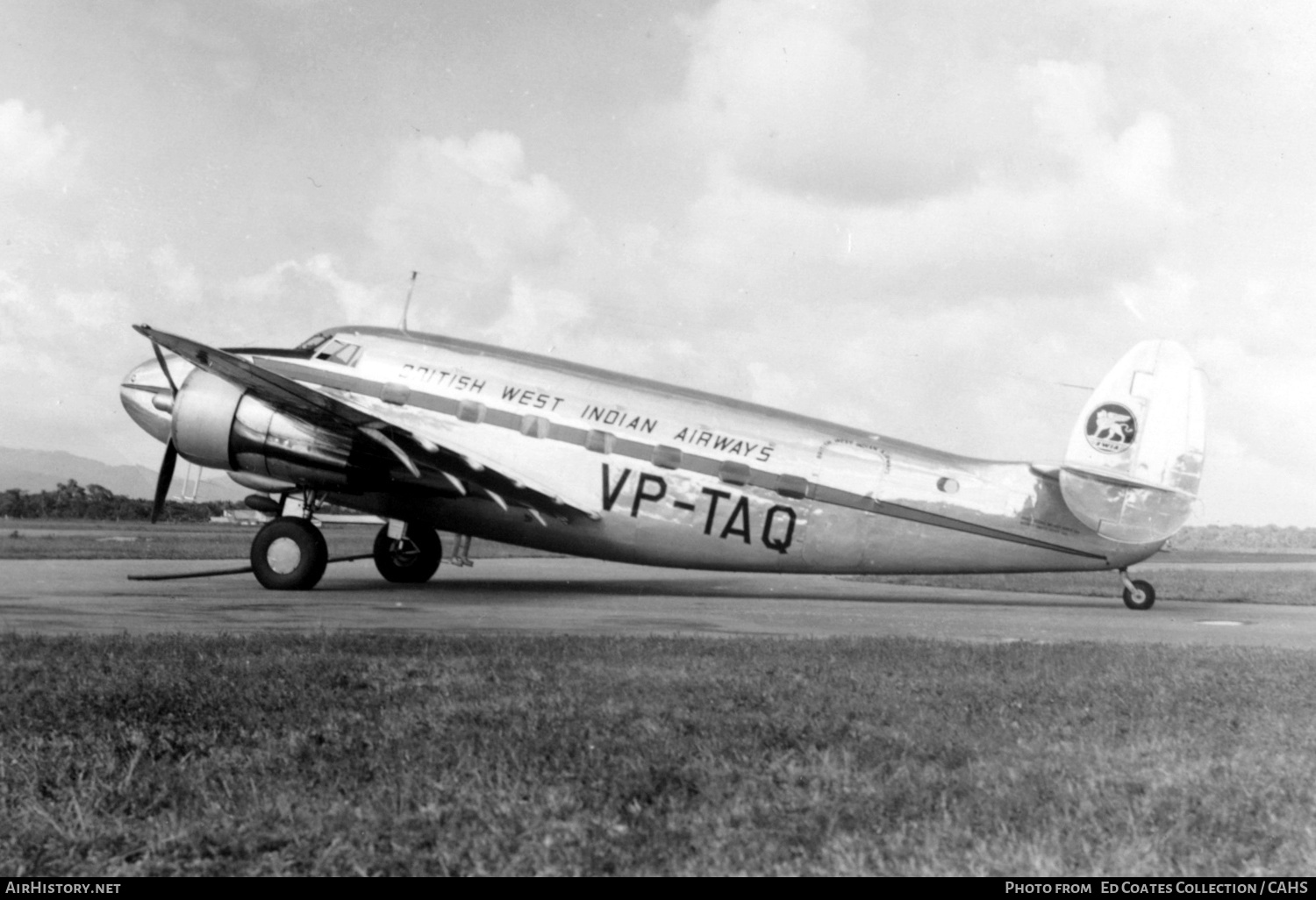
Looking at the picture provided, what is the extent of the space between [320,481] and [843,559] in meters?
7.39

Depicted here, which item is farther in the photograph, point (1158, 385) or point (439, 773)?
point (1158, 385)

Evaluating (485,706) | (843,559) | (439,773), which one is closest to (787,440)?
(843,559)

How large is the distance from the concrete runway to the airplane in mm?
840

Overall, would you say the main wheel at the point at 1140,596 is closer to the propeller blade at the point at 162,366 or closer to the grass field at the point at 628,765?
the grass field at the point at 628,765

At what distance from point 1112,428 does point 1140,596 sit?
2677 mm

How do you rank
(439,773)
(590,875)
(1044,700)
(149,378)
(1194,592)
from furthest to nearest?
1. (1194,592)
2. (149,378)
3. (1044,700)
4. (439,773)
5. (590,875)

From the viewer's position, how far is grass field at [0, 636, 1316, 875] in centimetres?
355

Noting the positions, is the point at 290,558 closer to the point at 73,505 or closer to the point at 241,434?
the point at 241,434

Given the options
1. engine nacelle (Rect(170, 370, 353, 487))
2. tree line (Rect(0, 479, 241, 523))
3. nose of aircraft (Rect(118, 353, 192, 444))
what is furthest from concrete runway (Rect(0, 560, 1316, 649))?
tree line (Rect(0, 479, 241, 523))

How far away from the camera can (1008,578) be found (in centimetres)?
2358

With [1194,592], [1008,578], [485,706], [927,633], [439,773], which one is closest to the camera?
[439,773]
